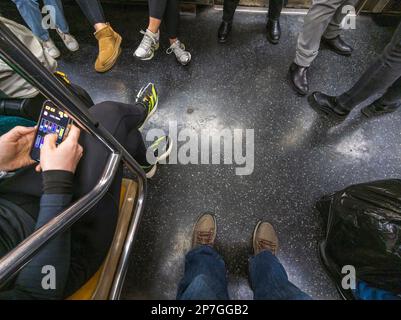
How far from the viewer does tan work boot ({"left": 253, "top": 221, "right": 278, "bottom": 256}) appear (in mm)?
1183

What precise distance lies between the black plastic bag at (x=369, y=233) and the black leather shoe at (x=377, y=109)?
73cm

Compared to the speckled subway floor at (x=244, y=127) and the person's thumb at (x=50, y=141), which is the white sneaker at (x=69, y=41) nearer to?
the speckled subway floor at (x=244, y=127)

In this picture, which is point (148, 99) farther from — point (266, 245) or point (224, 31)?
point (266, 245)

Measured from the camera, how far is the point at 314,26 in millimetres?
1374

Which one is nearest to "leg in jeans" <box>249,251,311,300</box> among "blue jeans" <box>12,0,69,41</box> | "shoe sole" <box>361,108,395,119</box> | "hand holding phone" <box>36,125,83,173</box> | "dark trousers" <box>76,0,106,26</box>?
"hand holding phone" <box>36,125,83,173</box>

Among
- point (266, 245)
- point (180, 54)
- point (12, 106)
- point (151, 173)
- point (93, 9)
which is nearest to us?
point (12, 106)

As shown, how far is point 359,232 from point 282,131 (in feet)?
2.46

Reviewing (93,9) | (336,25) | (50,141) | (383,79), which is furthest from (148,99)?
(336,25)

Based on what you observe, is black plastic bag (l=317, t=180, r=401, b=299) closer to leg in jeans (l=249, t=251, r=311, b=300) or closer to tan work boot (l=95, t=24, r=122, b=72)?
leg in jeans (l=249, t=251, r=311, b=300)

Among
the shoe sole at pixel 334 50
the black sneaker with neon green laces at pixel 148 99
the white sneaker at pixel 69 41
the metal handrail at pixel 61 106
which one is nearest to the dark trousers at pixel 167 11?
the black sneaker with neon green laces at pixel 148 99

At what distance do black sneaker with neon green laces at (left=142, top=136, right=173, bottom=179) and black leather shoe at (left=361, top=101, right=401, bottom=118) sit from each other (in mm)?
1226

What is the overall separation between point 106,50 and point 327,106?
149 cm

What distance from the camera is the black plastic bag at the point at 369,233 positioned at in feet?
2.83
